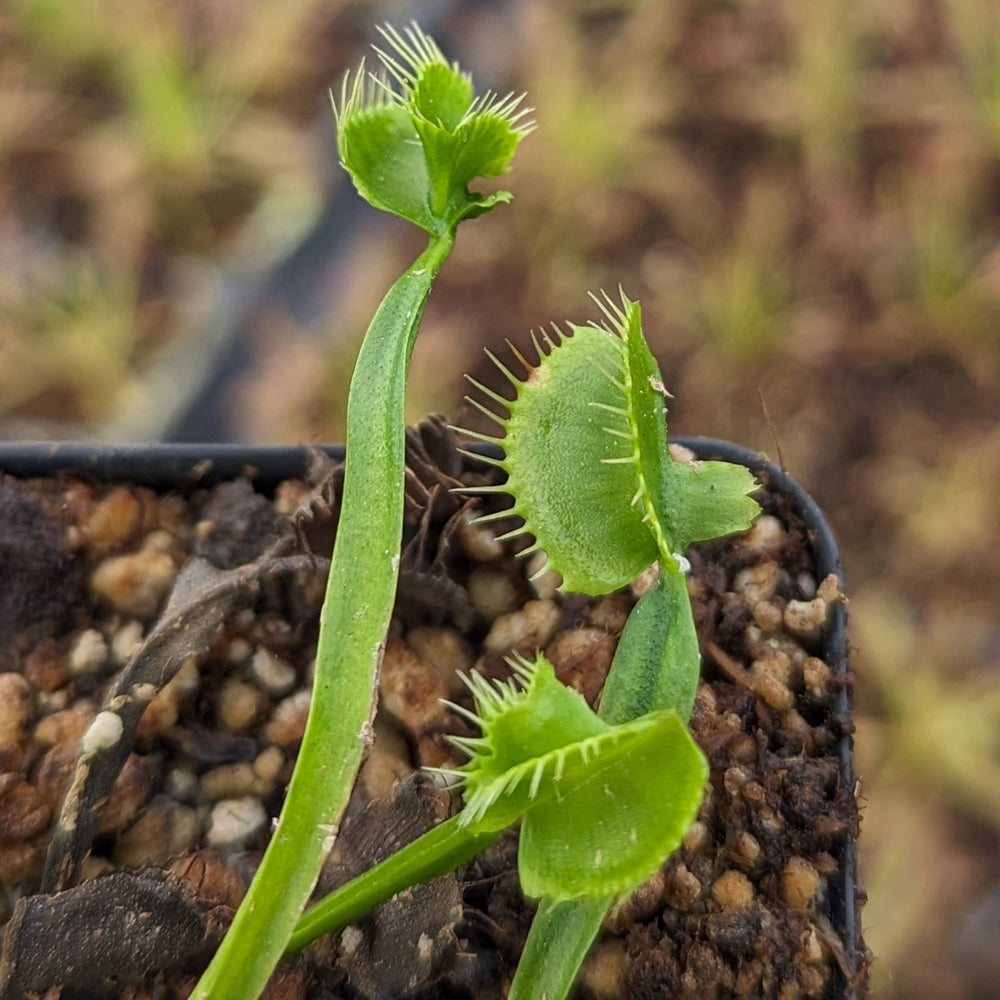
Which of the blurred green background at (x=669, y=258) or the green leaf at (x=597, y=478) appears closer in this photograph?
the green leaf at (x=597, y=478)

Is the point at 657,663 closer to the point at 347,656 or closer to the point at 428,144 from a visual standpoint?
the point at 347,656

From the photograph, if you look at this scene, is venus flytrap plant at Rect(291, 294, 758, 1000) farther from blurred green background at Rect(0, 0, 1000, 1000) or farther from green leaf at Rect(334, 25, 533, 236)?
blurred green background at Rect(0, 0, 1000, 1000)

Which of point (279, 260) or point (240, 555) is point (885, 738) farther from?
point (279, 260)

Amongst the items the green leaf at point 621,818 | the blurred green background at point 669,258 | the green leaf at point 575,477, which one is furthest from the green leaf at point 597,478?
the blurred green background at point 669,258

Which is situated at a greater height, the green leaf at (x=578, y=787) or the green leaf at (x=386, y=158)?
the green leaf at (x=386, y=158)

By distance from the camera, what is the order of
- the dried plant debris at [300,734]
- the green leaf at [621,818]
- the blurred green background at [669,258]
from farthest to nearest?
the blurred green background at [669,258]
the dried plant debris at [300,734]
the green leaf at [621,818]

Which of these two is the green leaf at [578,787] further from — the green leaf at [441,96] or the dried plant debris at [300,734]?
the green leaf at [441,96]

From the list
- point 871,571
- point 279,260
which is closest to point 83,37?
point 279,260
